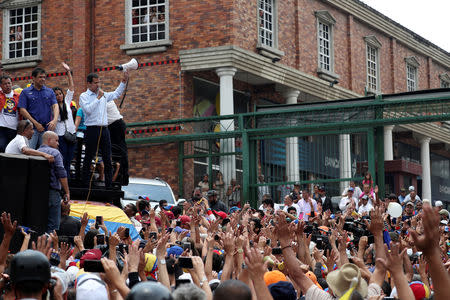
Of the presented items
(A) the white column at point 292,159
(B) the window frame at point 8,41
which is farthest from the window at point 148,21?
(A) the white column at point 292,159

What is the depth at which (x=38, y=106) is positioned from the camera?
1224cm

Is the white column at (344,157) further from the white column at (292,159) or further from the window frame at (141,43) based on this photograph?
the window frame at (141,43)

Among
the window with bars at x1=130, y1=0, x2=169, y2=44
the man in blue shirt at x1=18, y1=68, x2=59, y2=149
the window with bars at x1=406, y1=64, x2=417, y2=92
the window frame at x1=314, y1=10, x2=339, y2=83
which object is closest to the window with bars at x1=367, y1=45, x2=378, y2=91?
the window with bars at x1=406, y1=64, x2=417, y2=92

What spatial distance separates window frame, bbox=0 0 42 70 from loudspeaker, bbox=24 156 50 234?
1621cm

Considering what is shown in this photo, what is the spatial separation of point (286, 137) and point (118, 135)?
24.6 feet

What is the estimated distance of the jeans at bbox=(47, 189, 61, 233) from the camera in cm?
1058

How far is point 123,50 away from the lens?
983 inches

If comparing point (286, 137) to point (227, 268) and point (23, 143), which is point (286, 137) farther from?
point (227, 268)

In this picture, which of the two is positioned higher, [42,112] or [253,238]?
[42,112]

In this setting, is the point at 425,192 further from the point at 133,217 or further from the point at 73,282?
the point at 73,282

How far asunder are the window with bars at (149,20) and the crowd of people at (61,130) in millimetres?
10757

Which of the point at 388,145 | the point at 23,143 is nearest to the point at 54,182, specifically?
the point at 23,143

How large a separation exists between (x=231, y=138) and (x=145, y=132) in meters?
3.01

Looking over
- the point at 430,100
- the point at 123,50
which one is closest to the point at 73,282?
the point at 430,100
